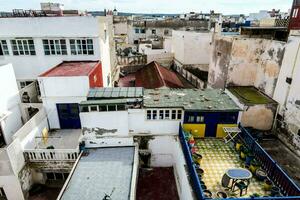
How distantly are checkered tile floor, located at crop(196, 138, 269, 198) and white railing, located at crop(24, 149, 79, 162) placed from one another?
28.7 feet

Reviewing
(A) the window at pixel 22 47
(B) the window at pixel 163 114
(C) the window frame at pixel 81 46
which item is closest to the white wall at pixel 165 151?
(B) the window at pixel 163 114

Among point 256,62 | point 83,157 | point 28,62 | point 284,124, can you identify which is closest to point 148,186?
point 83,157

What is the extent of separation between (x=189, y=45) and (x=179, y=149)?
73.2 ft

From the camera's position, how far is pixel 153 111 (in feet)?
51.9

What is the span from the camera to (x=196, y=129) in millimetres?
16047

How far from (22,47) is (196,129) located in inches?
713

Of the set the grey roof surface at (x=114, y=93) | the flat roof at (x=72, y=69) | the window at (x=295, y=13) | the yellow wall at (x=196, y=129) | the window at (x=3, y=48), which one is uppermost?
the window at (x=295, y=13)

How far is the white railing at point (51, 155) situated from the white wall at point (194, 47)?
78.0ft

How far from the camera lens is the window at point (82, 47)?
21.5 meters

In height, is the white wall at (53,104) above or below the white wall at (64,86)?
below

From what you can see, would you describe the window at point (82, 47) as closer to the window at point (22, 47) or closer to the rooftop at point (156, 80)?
the window at point (22, 47)

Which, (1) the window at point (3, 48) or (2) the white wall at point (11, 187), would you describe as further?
(1) the window at point (3, 48)

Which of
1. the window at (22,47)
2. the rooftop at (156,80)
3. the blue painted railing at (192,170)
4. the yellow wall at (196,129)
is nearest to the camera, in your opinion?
the blue painted railing at (192,170)

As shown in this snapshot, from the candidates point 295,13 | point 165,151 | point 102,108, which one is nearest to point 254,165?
point 165,151
